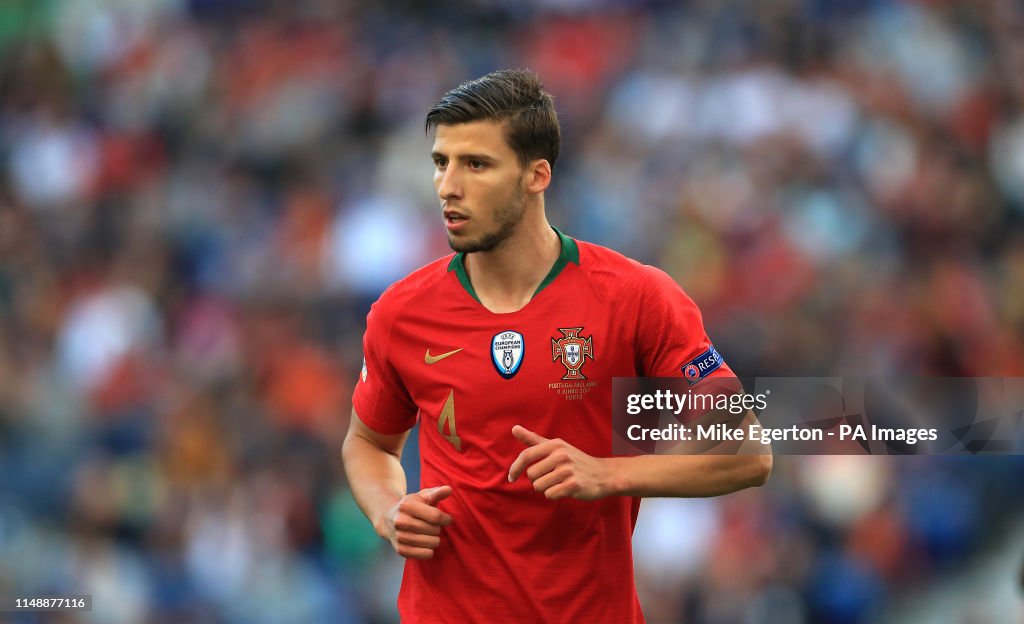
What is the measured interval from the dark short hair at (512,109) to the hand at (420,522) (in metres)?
0.97

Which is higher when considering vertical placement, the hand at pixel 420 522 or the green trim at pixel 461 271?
the green trim at pixel 461 271

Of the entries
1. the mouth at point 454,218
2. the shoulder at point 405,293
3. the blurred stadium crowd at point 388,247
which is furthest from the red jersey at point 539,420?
the blurred stadium crowd at point 388,247

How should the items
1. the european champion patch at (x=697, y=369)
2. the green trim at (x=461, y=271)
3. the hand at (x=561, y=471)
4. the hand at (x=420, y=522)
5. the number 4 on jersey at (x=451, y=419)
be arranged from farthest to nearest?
1. the green trim at (x=461, y=271)
2. the number 4 on jersey at (x=451, y=419)
3. the european champion patch at (x=697, y=369)
4. the hand at (x=420, y=522)
5. the hand at (x=561, y=471)

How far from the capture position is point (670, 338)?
3469mm

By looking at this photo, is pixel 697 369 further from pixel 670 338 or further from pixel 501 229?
pixel 501 229

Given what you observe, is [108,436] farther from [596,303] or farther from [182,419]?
[596,303]

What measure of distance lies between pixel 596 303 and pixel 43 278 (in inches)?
253

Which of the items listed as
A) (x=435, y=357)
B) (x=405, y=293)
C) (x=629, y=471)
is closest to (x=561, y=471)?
(x=629, y=471)

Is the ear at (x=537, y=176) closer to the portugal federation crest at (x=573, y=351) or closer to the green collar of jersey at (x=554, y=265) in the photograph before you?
the green collar of jersey at (x=554, y=265)

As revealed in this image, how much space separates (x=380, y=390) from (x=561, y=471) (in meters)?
0.85

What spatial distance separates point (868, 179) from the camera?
27.0 feet

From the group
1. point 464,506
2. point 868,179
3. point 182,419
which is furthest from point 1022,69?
point 464,506

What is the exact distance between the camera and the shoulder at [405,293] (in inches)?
147

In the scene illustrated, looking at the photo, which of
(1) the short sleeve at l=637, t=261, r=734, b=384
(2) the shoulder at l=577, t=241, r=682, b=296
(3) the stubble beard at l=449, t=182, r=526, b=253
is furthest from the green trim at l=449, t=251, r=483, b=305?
(1) the short sleeve at l=637, t=261, r=734, b=384
